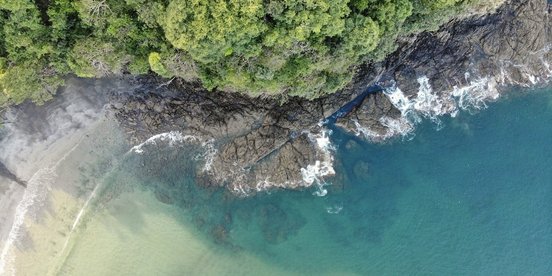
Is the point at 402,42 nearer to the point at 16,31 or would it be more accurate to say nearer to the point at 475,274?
the point at 475,274

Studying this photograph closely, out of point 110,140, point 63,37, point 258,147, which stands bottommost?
point 110,140

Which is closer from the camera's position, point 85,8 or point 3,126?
point 85,8

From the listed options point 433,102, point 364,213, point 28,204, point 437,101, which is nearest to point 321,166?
point 364,213

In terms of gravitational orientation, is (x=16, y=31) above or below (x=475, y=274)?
below

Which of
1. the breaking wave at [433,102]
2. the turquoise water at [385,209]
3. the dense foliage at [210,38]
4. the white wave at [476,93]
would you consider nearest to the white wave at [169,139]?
the turquoise water at [385,209]

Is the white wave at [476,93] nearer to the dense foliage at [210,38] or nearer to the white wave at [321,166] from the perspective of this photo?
the dense foliage at [210,38]

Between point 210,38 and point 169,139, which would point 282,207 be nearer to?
point 169,139

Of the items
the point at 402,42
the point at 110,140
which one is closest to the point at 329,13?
the point at 402,42

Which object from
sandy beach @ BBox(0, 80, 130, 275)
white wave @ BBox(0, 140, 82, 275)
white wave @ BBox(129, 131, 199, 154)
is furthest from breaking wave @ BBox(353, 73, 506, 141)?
white wave @ BBox(0, 140, 82, 275)
